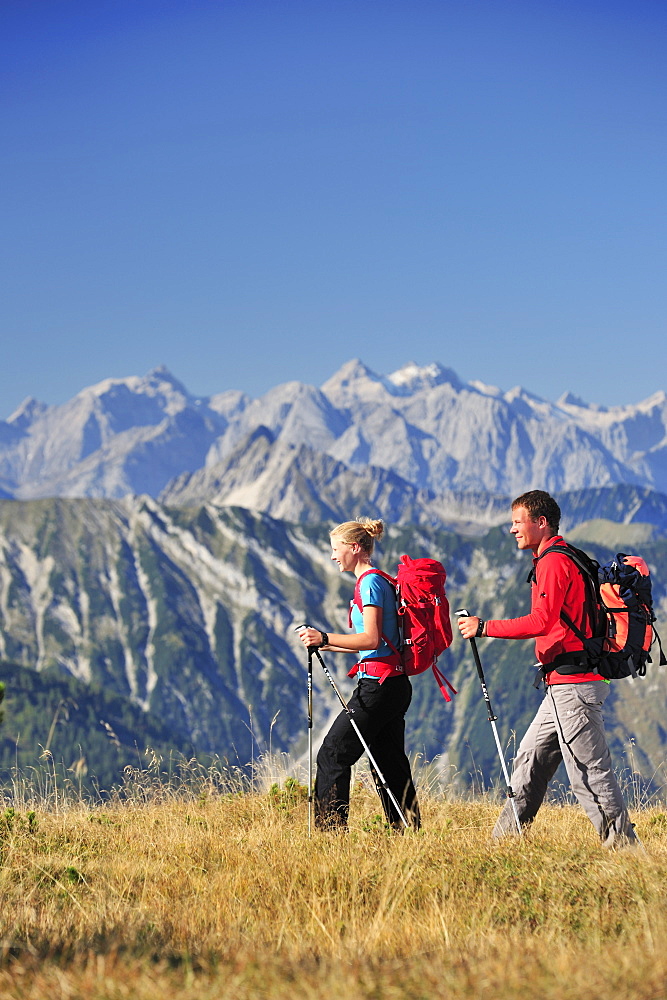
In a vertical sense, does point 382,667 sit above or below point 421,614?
below

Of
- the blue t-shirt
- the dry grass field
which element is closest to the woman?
the blue t-shirt

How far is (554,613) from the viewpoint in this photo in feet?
26.7

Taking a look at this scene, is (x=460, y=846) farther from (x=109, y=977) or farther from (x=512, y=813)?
(x=109, y=977)

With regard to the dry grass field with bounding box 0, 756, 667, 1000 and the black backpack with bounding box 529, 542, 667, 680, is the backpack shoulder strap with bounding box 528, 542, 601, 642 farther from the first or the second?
the dry grass field with bounding box 0, 756, 667, 1000

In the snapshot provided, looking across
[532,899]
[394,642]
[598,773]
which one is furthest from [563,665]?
[532,899]

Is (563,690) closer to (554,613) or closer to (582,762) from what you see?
(582,762)

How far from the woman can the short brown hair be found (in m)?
1.47

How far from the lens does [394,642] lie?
8.83m

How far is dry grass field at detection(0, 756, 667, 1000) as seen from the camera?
4.26 m

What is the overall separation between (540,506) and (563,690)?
1.64 metres

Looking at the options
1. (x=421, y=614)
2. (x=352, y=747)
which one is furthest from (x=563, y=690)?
(x=352, y=747)

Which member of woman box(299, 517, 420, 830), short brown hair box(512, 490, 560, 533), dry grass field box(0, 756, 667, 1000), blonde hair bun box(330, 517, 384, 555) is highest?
short brown hair box(512, 490, 560, 533)

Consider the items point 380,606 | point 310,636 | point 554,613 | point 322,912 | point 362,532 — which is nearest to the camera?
point 322,912

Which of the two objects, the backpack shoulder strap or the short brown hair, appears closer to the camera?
the backpack shoulder strap
